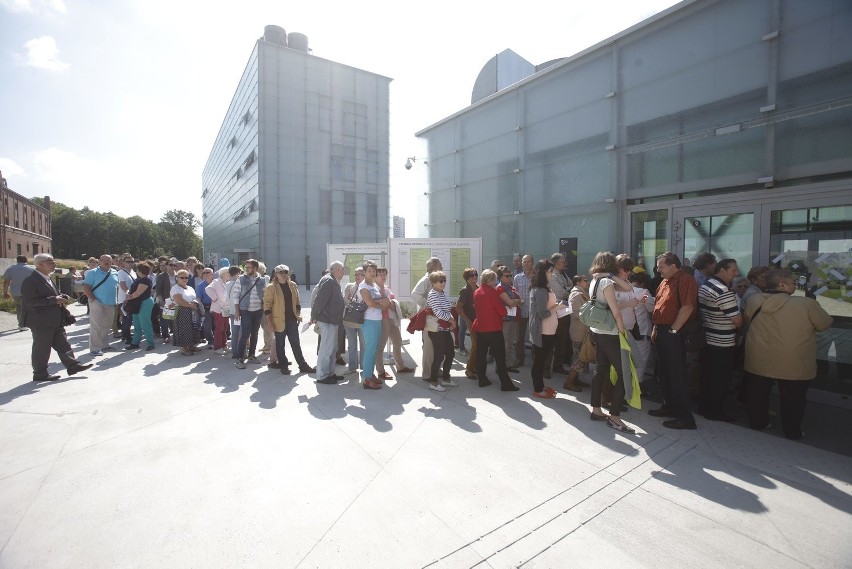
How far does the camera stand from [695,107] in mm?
6582

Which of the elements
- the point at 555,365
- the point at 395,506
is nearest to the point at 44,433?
the point at 395,506

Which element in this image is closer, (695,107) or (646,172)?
(695,107)

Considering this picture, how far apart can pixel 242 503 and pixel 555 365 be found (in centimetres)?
507

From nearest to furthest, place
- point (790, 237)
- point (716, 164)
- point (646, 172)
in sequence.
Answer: point (790, 237) → point (716, 164) → point (646, 172)

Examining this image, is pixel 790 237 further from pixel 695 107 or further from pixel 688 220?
pixel 695 107

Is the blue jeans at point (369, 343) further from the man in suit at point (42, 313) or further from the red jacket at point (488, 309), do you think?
the man in suit at point (42, 313)

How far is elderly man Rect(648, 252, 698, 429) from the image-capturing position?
4.29 meters

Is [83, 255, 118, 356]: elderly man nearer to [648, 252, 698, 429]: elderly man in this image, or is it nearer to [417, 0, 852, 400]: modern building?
[417, 0, 852, 400]: modern building

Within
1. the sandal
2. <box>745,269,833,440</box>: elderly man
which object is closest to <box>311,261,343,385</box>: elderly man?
the sandal

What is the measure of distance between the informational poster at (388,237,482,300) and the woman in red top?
8.85 feet

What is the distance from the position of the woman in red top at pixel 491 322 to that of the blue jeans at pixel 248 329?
404 cm

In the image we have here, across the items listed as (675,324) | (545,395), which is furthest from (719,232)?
(545,395)

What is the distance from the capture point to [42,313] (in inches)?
235

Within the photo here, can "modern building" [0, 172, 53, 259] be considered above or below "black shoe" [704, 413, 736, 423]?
above
